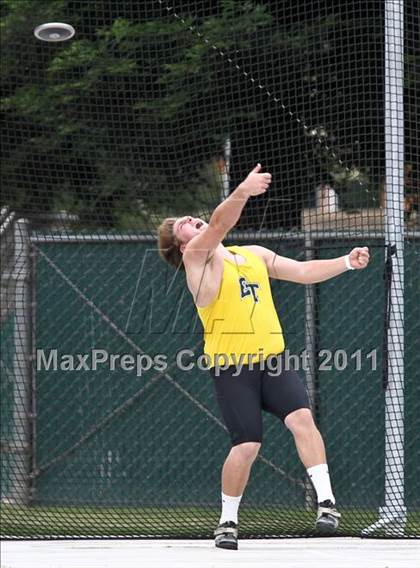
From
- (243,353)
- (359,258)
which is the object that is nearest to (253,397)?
(243,353)

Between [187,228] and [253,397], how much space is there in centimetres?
91

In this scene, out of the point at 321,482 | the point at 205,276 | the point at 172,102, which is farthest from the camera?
the point at 172,102

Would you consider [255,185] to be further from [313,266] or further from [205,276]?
[313,266]

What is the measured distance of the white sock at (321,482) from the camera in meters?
5.92

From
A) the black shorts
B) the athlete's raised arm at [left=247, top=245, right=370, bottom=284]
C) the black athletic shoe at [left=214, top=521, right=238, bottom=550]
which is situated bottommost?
the black athletic shoe at [left=214, top=521, right=238, bottom=550]

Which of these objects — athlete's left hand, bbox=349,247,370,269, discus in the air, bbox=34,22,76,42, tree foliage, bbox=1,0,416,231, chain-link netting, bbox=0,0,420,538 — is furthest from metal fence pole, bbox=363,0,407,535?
discus in the air, bbox=34,22,76,42

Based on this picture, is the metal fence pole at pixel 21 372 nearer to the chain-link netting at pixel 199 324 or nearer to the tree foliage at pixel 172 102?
the chain-link netting at pixel 199 324

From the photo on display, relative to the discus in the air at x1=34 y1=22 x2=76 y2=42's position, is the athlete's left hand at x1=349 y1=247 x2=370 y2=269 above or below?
below

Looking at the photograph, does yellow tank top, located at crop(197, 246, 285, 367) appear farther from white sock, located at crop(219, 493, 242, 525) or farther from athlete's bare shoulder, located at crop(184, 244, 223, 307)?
white sock, located at crop(219, 493, 242, 525)

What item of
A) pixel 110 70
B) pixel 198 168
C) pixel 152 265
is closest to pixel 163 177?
pixel 198 168

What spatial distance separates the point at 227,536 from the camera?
623 centimetres

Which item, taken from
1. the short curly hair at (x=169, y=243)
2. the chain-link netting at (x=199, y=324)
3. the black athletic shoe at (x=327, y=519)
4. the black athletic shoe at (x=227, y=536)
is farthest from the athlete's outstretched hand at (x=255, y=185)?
the chain-link netting at (x=199, y=324)

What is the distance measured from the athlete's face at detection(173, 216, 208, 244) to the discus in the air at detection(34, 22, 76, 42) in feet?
7.97

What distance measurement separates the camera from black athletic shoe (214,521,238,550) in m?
6.20
